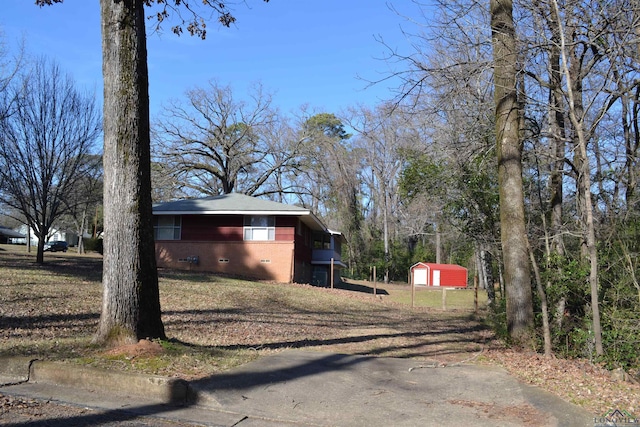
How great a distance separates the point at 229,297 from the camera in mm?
16703

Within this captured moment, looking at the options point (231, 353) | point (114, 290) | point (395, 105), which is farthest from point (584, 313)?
point (114, 290)

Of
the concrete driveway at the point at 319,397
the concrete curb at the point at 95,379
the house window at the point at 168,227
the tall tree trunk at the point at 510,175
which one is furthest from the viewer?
the house window at the point at 168,227

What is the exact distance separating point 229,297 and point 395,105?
8.75 meters

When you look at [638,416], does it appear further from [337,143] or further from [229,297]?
[337,143]

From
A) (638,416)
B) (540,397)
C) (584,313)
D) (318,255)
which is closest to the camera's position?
(638,416)

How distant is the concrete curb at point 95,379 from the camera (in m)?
5.75

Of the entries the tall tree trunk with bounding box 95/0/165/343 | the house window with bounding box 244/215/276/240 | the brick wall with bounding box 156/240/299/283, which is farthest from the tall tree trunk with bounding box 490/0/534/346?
the house window with bounding box 244/215/276/240

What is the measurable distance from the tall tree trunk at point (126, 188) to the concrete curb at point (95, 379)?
32.4 inches

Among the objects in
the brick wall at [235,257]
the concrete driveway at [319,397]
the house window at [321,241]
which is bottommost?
the concrete driveway at [319,397]

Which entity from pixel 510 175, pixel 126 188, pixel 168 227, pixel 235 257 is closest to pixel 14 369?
pixel 126 188

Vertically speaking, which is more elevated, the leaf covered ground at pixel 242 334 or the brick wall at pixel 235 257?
the brick wall at pixel 235 257

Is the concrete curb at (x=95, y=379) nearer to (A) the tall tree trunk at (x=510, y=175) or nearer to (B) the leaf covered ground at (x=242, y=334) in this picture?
(B) the leaf covered ground at (x=242, y=334)

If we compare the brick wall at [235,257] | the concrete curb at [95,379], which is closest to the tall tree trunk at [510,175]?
the concrete curb at [95,379]

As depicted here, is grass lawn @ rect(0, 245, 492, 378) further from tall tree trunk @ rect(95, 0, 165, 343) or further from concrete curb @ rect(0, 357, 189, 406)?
tall tree trunk @ rect(95, 0, 165, 343)
